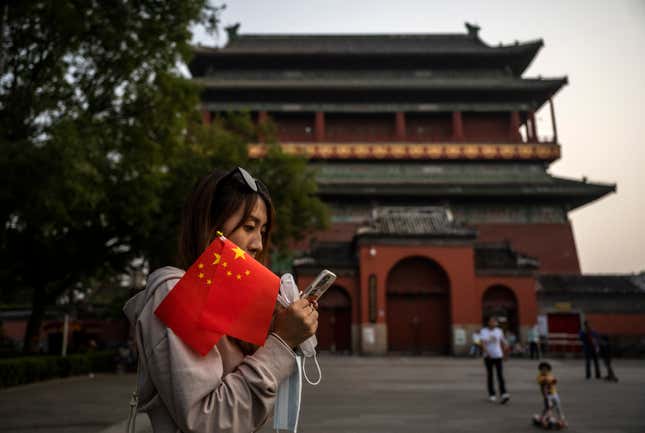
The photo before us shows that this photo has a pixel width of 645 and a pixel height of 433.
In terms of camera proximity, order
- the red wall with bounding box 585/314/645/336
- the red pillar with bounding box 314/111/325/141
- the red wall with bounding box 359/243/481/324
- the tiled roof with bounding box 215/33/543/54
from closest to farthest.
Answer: the red wall with bounding box 359/243/481/324
the red wall with bounding box 585/314/645/336
the red pillar with bounding box 314/111/325/141
the tiled roof with bounding box 215/33/543/54

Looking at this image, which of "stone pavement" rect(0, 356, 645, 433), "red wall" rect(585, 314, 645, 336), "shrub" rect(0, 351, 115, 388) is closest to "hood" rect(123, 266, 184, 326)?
"stone pavement" rect(0, 356, 645, 433)

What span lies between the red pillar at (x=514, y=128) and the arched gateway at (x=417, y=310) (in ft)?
45.7

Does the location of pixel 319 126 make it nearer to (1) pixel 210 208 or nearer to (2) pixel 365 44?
(2) pixel 365 44

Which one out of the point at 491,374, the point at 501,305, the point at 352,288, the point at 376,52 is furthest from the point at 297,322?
the point at 376,52

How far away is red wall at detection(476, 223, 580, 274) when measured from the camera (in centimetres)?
2898

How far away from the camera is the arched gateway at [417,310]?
22.5 m

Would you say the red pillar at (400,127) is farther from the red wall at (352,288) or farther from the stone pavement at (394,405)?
the stone pavement at (394,405)

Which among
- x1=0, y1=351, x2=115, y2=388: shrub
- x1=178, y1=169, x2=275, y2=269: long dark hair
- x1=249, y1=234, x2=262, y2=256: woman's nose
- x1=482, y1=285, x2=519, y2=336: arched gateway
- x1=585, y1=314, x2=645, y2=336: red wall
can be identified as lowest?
x1=0, y1=351, x2=115, y2=388: shrub

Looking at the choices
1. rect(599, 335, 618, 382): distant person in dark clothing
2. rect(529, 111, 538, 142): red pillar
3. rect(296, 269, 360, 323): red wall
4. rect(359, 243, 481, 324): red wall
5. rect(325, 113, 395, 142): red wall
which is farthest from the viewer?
rect(325, 113, 395, 142): red wall

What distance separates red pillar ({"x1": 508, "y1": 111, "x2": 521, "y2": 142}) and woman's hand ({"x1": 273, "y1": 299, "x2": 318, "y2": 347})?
33.3 m

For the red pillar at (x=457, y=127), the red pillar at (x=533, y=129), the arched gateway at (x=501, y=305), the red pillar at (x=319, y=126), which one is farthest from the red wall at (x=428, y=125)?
the arched gateway at (x=501, y=305)

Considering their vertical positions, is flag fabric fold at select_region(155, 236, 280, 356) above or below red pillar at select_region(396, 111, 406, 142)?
below

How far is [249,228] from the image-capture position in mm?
1849

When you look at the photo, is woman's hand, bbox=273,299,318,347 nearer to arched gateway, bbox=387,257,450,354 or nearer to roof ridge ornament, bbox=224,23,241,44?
arched gateway, bbox=387,257,450,354
